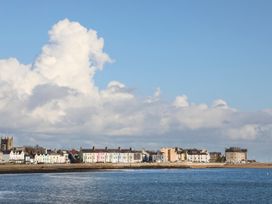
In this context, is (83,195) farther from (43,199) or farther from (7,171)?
(7,171)

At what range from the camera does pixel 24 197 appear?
78750 millimetres

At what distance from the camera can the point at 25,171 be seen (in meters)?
189

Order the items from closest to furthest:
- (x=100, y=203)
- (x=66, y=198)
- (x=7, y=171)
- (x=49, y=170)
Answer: (x=100, y=203) → (x=66, y=198) → (x=7, y=171) → (x=49, y=170)

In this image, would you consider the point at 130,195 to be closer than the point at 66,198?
No

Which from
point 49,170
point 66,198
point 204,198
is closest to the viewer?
point 66,198

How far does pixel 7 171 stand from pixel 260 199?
117 m

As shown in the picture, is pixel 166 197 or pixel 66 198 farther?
pixel 166 197

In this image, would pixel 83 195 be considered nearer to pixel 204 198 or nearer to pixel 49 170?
pixel 204 198

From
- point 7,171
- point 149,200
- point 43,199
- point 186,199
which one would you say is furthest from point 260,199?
Result: point 7,171

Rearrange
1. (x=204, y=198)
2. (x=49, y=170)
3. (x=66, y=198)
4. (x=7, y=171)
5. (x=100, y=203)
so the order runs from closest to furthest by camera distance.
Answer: (x=100, y=203)
(x=66, y=198)
(x=204, y=198)
(x=7, y=171)
(x=49, y=170)

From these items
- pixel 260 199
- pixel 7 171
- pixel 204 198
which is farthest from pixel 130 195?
pixel 7 171

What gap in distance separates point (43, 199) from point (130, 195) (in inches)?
591

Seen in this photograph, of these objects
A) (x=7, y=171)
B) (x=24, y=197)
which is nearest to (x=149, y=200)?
(x=24, y=197)

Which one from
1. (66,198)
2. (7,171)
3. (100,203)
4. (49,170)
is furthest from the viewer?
(49,170)
